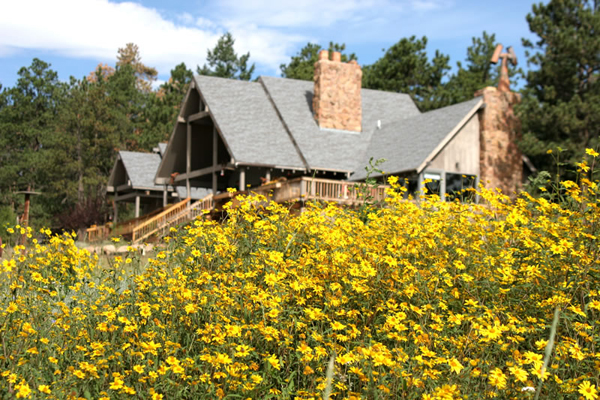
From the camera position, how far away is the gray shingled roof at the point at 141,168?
36.9 meters

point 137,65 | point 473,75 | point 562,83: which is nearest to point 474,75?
point 473,75

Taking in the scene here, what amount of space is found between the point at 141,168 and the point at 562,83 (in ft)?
75.0

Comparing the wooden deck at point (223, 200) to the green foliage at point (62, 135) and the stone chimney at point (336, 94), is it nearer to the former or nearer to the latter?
the stone chimney at point (336, 94)

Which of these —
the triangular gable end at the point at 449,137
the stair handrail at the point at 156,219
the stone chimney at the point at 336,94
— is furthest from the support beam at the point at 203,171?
the triangular gable end at the point at 449,137

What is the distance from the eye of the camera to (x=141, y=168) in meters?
38.0

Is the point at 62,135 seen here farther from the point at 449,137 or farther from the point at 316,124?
the point at 449,137

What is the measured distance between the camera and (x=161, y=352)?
213 inches

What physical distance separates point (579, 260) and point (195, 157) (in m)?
27.3

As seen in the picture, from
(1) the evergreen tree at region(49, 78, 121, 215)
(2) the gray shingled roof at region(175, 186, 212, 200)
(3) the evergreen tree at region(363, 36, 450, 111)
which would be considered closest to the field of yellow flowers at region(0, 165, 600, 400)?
(2) the gray shingled roof at region(175, 186, 212, 200)

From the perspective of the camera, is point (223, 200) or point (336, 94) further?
point (336, 94)

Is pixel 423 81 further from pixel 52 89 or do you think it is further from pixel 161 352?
pixel 161 352

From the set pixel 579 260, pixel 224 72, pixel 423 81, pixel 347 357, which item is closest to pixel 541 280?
pixel 579 260

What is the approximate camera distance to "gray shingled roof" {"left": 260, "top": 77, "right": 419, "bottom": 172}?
27000 millimetres

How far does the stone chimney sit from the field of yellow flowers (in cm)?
2228
